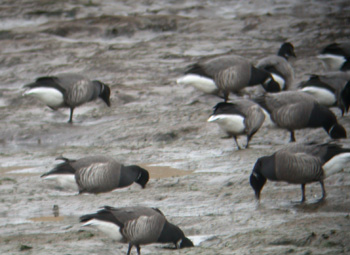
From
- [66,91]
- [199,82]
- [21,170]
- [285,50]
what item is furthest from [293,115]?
[285,50]

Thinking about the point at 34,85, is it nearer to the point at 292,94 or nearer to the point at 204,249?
the point at 292,94

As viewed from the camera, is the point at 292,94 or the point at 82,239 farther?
the point at 292,94

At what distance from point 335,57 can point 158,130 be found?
182 inches

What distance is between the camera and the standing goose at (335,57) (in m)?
15.6

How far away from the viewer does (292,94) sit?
12.0m

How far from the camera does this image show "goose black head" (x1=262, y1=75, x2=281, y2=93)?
14.5 metres

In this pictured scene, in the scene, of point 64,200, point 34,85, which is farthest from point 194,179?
point 34,85

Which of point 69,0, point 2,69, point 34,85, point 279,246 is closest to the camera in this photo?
point 279,246

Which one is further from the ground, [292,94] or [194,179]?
Result: [292,94]

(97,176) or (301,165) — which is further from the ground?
(301,165)

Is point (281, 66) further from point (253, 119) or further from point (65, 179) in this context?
point (65, 179)

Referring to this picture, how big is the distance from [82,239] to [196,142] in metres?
4.71

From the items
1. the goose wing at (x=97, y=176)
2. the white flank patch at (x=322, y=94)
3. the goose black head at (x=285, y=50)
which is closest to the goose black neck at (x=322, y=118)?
the white flank patch at (x=322, y=94)

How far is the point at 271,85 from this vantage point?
14.5m
